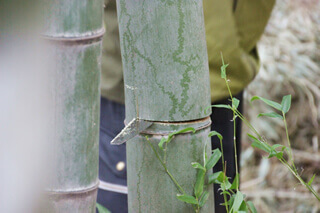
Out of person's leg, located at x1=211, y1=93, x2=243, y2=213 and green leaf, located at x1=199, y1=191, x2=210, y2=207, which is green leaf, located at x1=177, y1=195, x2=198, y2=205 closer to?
green leaf, located at x1=199, y1=191, x2=210, y2=207

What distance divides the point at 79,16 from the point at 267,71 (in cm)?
228

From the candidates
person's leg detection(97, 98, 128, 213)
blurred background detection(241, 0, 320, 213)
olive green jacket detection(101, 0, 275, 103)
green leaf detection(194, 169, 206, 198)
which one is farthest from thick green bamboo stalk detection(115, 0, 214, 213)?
blurred background detection(241, 0, 320, 213)

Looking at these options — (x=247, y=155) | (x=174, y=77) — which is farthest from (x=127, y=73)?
(x=247, y=155)

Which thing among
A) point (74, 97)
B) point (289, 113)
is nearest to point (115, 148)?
point (74, 97)

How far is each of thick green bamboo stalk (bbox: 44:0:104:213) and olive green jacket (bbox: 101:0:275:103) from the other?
1.49ft

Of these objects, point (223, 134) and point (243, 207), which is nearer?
point (243, 207)

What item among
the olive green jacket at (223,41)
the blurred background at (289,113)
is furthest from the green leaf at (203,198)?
the blurred background at (289,113)

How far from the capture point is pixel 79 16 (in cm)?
59

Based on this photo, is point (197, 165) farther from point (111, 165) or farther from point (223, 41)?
point (111, 165)

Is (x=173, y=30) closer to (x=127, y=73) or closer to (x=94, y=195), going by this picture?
(x=127, y=73)

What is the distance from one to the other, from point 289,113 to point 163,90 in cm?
230

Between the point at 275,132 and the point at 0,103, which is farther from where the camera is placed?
the point at 275,132

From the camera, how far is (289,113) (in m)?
2.76

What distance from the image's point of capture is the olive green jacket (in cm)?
108
